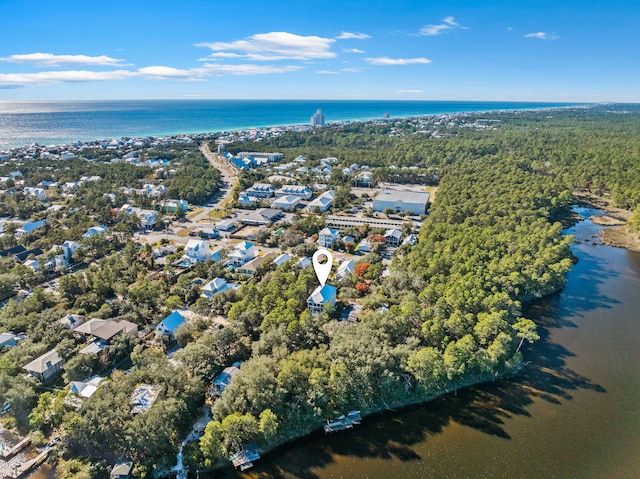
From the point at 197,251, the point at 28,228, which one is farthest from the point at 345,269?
the point at 28,228

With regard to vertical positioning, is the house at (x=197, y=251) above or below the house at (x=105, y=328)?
above

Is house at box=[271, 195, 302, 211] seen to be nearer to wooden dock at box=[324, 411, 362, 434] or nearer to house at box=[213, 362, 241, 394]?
house at box=[213, 362, 241, 394]

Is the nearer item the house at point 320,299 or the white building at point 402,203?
the house at point 320,299

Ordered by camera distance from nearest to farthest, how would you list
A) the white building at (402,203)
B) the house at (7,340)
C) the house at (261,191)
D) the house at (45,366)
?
the house at (45,366) < the house at (7,340) < the white building at (402,203) < the house at (261,191)

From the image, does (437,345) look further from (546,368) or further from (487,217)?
(487,217)

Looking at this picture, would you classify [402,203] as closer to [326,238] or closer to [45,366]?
[326,238]

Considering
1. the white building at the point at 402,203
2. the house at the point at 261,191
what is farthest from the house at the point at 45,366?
the white building at the point at 402,203

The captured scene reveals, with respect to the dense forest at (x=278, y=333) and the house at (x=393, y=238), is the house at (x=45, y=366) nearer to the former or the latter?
the dense forest at (x=278, y=333)
